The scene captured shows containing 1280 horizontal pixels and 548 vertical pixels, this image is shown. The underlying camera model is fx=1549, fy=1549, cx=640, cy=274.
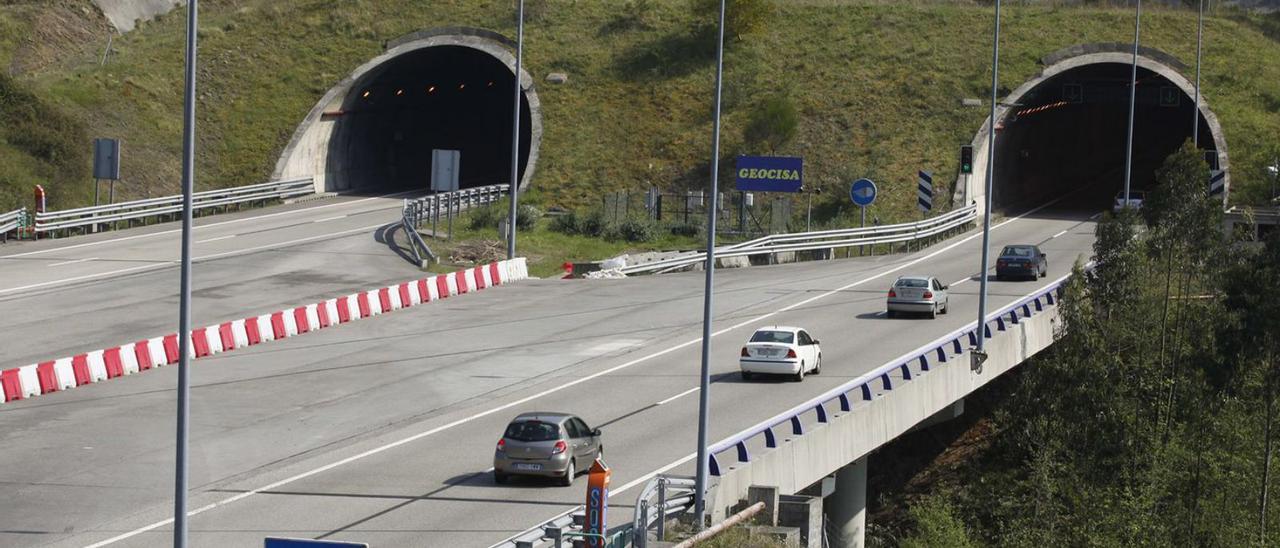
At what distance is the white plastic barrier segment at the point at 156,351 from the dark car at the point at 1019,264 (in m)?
30.0

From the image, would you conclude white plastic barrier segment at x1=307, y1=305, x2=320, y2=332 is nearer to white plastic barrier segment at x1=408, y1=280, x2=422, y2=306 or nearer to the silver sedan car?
white plastic barrier segment at x1=408, y1=280, x2=422, y2=306

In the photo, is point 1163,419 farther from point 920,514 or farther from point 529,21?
point 529,21

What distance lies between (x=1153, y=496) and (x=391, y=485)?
2546cm

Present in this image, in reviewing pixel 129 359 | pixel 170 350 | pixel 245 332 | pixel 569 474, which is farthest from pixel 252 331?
pixel 569 474

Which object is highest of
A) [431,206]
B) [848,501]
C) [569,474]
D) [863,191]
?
[863,191]

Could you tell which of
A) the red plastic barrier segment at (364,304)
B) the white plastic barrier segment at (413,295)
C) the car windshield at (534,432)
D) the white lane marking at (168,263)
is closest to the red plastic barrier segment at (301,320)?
the red plastic barrier segment at (364,304)

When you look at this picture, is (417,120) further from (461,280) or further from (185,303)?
(185,303)

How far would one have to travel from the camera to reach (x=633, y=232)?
2421 inches

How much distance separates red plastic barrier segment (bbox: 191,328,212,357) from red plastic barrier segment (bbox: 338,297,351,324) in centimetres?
550

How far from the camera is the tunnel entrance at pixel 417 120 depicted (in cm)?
7269

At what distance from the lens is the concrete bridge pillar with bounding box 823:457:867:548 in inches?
1444

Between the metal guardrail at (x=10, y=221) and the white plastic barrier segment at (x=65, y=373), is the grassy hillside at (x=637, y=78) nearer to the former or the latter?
the metal guardrail at (x=10, y=221)

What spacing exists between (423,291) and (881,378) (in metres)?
18.0

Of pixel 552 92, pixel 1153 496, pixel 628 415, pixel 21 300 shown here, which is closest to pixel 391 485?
pixel 628 415
